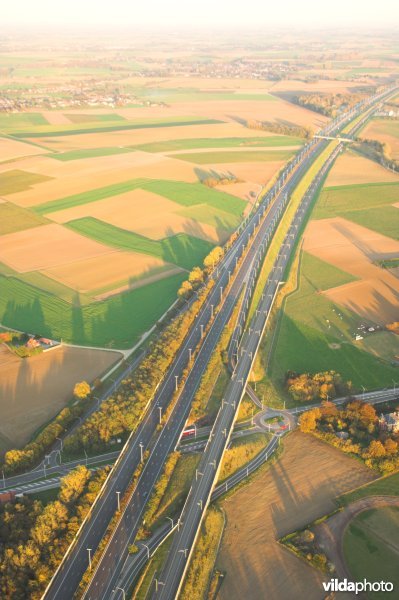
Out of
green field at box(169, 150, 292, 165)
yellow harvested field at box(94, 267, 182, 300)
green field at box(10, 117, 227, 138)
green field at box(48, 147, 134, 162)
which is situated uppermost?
green field at box(10, 117, 227, 138)

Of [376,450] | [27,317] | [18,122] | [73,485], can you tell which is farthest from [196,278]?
[18,122]

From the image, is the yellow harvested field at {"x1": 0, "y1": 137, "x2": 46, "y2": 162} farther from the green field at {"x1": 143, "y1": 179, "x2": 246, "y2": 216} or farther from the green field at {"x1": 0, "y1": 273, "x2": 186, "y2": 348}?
the green field at {"x1": 0, "y1": 273, "x2": 186, "y2": 348}

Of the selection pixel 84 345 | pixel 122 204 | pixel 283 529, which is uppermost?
pixel 122 204

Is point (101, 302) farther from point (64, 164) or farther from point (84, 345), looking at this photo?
point (64, 164)

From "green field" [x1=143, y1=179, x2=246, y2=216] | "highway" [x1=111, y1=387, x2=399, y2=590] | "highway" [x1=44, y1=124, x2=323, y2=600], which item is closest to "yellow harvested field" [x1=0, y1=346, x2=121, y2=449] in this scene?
"highway" [x1=44, y1=124, x2=323, y2=600]

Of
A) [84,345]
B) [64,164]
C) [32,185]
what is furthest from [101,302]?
[64,164]

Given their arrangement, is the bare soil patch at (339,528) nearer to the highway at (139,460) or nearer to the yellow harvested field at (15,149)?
the highway at (139,460)

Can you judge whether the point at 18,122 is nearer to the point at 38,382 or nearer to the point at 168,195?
the point at 168,195
